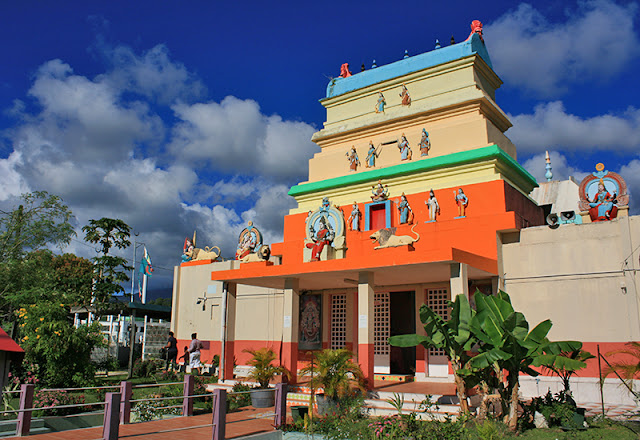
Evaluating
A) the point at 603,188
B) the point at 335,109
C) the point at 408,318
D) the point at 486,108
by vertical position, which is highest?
the point at 335,109

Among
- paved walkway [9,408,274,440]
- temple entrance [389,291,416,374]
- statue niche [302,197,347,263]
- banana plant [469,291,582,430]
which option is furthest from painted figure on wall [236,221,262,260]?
banana plant [469,291,582,430]

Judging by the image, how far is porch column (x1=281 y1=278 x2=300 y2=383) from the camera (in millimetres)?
14789

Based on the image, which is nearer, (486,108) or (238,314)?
(486,108)

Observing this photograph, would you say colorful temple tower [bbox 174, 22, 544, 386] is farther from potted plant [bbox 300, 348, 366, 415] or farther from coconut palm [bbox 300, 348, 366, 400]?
potted plant [bbox 300, 348, 366, 415]

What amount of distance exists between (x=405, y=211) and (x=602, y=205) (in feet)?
19.4

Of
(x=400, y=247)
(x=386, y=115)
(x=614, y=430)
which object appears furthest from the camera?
(x=386, y=115)

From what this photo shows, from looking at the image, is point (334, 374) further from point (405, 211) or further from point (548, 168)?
point (548, 168)

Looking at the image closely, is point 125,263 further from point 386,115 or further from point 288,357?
point 386,115

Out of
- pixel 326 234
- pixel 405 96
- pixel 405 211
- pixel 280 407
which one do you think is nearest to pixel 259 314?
pixel 326 234

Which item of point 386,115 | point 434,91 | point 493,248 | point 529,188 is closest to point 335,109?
point 386,115

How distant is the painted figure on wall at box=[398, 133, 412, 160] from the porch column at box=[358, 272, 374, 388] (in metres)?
6.66

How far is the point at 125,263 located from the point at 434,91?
15.2 m

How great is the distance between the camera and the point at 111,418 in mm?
8227

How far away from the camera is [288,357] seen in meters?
14.8
